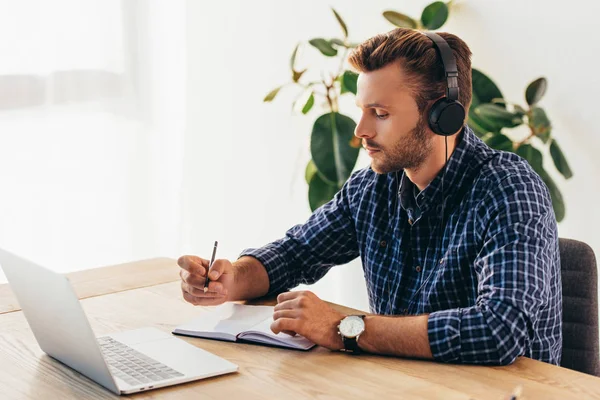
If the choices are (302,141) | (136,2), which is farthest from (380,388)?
(136,2)

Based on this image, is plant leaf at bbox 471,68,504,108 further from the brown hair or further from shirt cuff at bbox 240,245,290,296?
shirt cuff at bbox 240,245,290,296

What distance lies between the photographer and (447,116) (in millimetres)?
1563

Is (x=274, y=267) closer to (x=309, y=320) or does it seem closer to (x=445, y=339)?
(x=309, y=320)

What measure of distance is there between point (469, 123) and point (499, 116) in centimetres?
14

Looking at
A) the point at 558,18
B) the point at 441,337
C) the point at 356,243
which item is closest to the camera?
the point at 441,337

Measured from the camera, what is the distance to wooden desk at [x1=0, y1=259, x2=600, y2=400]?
3.89ft

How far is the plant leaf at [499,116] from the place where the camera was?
7.76 ft

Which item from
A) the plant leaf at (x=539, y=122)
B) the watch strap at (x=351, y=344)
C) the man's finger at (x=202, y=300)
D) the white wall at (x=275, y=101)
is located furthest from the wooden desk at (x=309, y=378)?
the white wall at (x=275, y=101)

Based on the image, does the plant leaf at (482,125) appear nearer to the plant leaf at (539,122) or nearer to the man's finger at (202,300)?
the plant leaf at (539,122)

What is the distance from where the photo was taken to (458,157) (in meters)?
1.63

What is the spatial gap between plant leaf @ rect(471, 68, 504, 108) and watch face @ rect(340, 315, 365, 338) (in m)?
1.25

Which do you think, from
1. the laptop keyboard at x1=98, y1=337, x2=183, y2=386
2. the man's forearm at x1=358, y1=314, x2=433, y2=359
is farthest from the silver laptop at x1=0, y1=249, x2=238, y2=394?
the man's forearm at x1=358, y1=314, x2=433, y2=359

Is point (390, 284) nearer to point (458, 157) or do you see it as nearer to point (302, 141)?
point (458, 157)

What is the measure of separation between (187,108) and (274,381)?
2.48 metres
